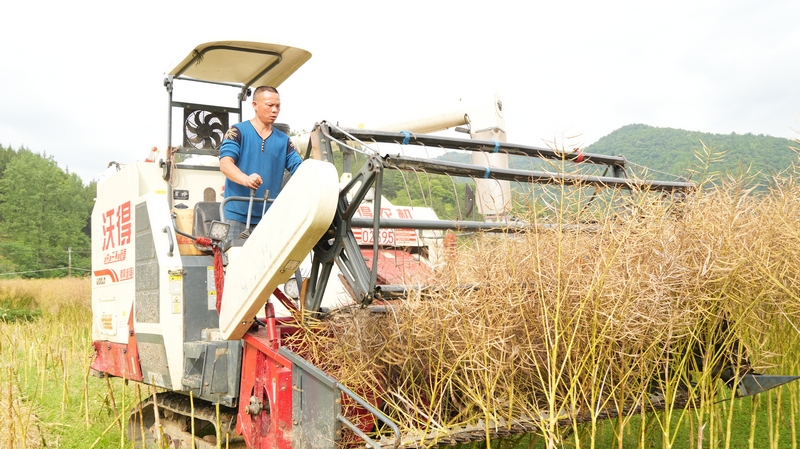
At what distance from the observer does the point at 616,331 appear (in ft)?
Answer: 10.3

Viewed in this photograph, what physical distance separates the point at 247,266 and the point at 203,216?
1455mm

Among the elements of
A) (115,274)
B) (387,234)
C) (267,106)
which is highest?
(267,106)

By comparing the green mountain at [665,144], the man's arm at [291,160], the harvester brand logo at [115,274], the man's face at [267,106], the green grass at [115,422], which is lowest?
the green grass at [115,422]

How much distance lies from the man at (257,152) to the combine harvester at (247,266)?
0.48 feet

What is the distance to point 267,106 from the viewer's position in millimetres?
4582

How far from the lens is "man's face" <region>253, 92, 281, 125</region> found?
4.57m

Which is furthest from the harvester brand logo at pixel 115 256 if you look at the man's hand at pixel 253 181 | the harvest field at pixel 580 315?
the harvest field at pixel 580 315

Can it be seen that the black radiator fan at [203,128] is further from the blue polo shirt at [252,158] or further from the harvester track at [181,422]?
the harvester track at [181,422]

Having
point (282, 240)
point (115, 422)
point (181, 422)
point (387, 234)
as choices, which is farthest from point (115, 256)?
point (387, 234)

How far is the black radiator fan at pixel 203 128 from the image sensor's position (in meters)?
5.84

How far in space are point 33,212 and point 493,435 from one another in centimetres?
4719

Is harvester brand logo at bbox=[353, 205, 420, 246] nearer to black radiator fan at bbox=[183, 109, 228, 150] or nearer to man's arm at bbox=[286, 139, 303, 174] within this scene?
black radiator fan at bbox=[183, 109, 228, 150]

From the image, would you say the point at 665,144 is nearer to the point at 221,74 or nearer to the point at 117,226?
the point at 221,74

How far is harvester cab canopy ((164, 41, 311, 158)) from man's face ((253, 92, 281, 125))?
84 cm
